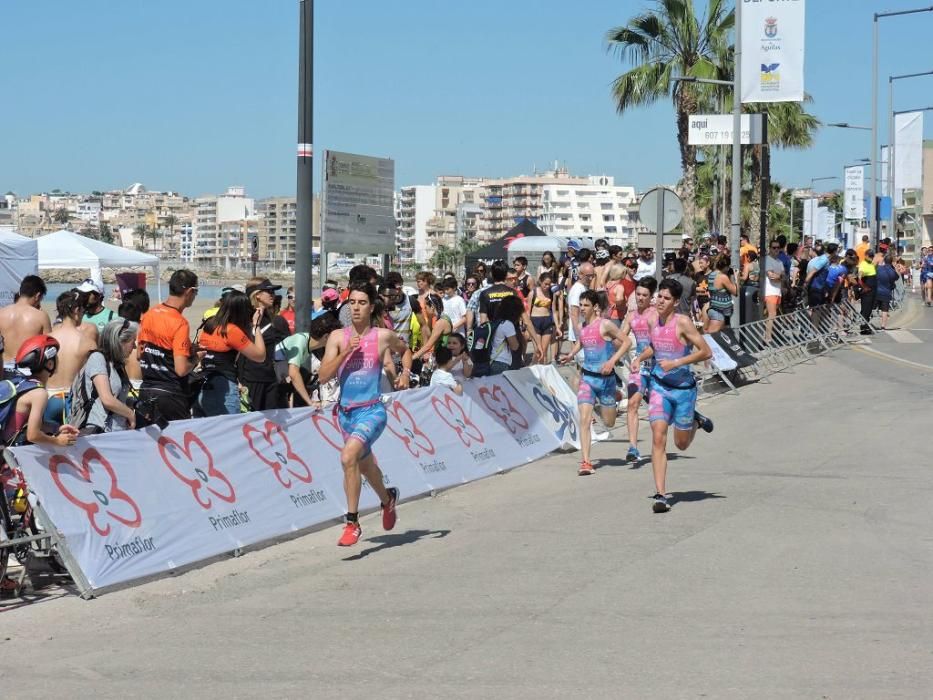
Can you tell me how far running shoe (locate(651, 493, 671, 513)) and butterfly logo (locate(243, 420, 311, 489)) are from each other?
2796 mm

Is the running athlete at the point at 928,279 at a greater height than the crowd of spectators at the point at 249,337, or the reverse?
the running athlete at the point at 928,279

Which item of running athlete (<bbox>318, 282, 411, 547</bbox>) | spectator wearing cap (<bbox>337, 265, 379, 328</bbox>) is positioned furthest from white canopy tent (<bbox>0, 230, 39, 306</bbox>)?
running athlete (<bbox>318, 282, 411, 547</bbox>)

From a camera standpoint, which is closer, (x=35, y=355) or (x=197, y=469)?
(x=35, y=355)

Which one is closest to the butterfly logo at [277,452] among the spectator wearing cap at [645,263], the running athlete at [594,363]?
the running athlete at [594,363]

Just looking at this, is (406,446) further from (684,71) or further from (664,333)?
(684,71)

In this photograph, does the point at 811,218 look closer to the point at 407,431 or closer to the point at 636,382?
the point at 636,382

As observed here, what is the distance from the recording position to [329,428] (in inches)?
418

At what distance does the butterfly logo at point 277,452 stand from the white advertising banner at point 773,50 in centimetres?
1510

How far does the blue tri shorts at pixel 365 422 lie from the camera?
895cm

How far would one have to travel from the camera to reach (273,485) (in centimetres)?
966

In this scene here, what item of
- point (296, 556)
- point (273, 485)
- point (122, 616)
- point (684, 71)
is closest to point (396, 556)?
point (296, 556)

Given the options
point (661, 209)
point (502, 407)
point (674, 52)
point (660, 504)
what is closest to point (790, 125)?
point (674, 52)

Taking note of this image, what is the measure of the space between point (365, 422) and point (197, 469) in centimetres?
125

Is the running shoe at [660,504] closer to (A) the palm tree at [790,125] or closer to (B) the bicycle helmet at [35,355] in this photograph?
(B) the bicycle helmet at [35,355]
